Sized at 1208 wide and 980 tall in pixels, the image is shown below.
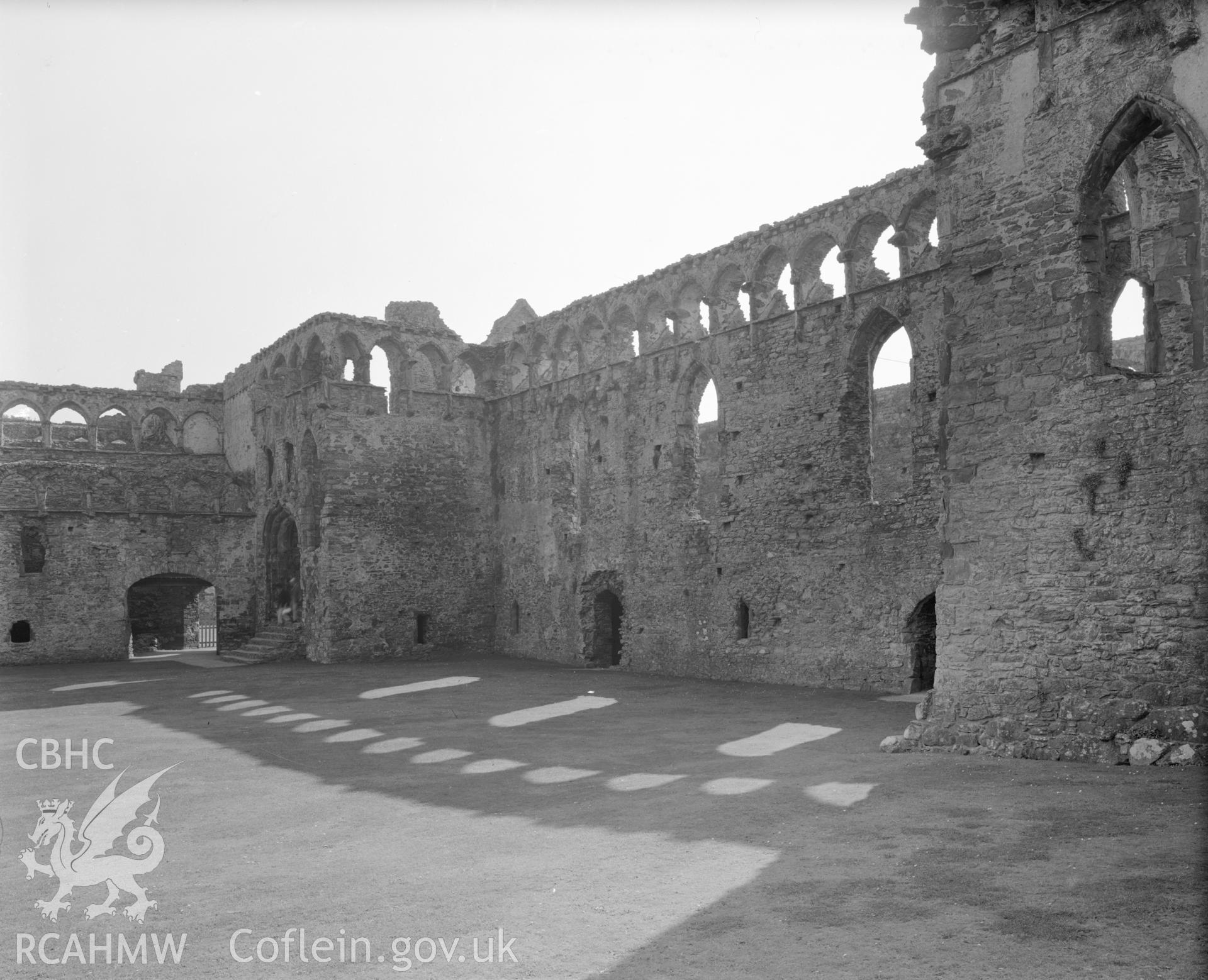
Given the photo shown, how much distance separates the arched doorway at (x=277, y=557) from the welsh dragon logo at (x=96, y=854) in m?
18.1

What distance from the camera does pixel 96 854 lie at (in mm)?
7000

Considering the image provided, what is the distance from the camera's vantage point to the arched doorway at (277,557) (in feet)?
87.9

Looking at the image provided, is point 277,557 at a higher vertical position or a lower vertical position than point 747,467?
lower

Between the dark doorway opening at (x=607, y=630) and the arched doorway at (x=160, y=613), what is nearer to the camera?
the dark doorway opening at (x=607, y=630)

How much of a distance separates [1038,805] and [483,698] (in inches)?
417

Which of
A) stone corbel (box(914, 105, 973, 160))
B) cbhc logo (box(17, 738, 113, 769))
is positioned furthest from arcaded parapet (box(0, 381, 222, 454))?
stone corbel (box(914, 105, 973, 160))

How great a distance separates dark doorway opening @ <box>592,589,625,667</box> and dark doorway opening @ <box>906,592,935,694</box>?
7730mm

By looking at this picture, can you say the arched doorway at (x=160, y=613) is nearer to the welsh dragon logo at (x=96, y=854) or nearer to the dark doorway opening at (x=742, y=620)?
the dark doorway opening at (x=742, y=620)

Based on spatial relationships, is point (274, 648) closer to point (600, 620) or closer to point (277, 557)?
point (277, 557)

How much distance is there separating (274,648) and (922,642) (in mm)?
15360

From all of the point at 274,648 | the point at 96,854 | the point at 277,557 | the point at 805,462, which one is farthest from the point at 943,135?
the point at 277,557

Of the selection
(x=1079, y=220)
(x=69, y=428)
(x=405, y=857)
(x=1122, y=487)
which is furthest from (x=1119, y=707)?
(x=69, y=428)

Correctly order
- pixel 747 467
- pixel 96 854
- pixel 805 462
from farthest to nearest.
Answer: pixel 747 467
pixel 805 462
pixel 96 854

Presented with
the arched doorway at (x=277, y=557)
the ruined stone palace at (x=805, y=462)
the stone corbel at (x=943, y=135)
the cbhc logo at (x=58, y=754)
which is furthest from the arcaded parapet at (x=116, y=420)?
the stone corbel at (x=943, y=135)
